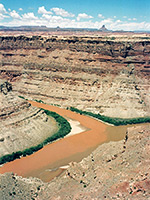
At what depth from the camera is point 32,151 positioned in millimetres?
35750

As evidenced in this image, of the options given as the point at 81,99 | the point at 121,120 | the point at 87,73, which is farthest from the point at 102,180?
the point at 87,73

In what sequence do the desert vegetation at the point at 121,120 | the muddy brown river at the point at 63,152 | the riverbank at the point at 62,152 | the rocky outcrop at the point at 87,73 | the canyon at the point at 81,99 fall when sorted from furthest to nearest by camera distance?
the rocky outcrop at the point at 87,73, the desert vegetation at the point at 121,120, the riverbank at the point at 62,152, the muddy brown river at the point at 63,152, the canyon at the point at 81,99

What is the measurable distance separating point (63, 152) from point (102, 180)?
14.9 m

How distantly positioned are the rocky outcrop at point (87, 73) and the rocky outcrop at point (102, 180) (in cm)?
2497

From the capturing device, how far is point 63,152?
121 feet

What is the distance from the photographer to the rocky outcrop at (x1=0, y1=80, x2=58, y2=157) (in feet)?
116

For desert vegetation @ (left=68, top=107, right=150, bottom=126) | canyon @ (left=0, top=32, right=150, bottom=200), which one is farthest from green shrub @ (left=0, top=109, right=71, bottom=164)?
desert vegetation @ (left=68, top=107, right=150, bottom=126)

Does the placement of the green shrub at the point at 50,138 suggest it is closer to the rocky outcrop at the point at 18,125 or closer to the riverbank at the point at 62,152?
the riverbank at the point at 62,152

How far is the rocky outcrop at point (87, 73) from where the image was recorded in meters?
54.7

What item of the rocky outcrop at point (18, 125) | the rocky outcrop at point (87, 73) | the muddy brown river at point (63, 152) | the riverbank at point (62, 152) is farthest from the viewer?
the rocky outcrop at point (87, 73)

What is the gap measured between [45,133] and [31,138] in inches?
134

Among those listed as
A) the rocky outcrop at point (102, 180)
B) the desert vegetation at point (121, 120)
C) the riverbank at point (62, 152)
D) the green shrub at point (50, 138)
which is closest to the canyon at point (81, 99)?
the rocky outcrop at point (102, 180)

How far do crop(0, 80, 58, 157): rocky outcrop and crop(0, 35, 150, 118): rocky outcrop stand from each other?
16274mm

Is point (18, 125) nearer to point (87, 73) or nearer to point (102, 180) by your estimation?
point (102, 180)
